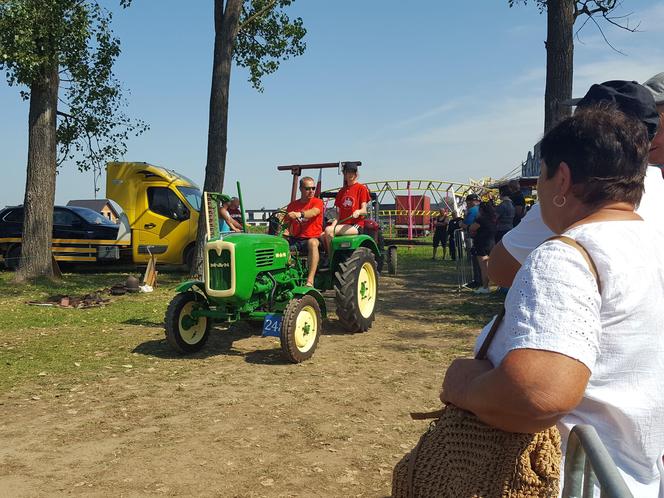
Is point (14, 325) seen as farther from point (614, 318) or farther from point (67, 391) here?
point (614, 318)

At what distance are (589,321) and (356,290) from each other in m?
6.34

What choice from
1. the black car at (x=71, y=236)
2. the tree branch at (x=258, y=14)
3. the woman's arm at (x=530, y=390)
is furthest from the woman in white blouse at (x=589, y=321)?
the black car at (x=71, y=236)

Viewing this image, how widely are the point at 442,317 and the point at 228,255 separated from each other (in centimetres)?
367

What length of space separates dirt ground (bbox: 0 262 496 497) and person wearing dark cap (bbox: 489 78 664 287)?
6.59 ft

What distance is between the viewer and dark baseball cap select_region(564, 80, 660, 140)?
5.58 feet

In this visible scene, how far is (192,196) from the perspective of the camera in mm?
15445

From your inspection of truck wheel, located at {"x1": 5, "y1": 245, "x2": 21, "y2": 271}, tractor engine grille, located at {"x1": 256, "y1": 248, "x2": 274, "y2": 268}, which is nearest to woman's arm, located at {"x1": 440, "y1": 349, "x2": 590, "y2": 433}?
tractor engine grille, located at {"x1": 256, "y1": 248, "x2": 274, "y2": 268}

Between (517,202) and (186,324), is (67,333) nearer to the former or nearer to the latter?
(186,324)

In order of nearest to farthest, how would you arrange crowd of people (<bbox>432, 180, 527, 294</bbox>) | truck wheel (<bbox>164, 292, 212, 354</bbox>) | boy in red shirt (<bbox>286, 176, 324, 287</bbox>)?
truck wheel (<bbox>164, 292, 212, 354</bbox>)
boy in red shirt (<bbox>286, 176, 324, 287</bbox>)
crowd of people (<bbox>432, 180, 527, 294</bbox>)

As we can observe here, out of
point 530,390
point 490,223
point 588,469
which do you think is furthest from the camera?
point 490,223

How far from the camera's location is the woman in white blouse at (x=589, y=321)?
125 cm

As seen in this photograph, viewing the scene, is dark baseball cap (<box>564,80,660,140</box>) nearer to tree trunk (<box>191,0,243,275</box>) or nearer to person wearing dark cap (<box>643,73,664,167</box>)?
person wearing dark cap (<box>643,73,664,167</box>)

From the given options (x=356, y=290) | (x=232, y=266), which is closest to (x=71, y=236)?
(x=356, y=290)

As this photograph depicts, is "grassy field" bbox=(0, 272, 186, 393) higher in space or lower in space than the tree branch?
lower
